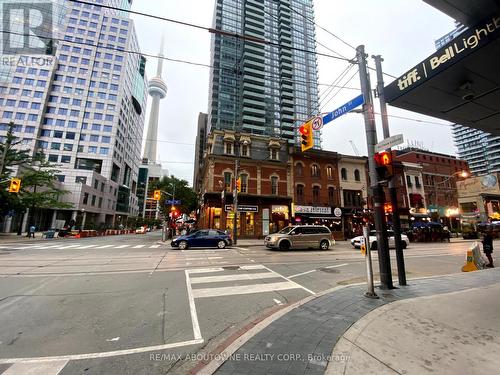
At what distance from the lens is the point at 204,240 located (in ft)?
60.5

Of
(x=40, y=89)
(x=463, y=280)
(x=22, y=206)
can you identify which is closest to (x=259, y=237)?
(x=463, y=280)

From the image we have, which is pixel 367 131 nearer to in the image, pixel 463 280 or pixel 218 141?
pixel 463 280

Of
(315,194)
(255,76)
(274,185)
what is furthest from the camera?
(255,76)

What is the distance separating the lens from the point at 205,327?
14.4ft

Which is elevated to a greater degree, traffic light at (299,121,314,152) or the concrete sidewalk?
traffic light at (299,121,314,152)

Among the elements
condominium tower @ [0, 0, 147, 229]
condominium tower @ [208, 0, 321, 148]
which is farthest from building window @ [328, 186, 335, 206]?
condominium tower @ [0, 0, 147, 229]

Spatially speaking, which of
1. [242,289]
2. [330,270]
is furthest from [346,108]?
[242,289]

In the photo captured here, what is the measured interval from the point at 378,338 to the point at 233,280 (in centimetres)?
497

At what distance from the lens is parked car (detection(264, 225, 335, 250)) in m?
16.9

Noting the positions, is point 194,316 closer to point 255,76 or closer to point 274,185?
point 274,185

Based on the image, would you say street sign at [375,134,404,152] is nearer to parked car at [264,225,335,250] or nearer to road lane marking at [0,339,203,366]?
road lane marking at [0,339,203,366]

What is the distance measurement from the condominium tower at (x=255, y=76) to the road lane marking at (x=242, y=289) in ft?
231

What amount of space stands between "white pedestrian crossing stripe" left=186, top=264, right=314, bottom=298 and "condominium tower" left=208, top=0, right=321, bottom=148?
6875 cm

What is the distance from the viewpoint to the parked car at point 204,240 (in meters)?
17.9
